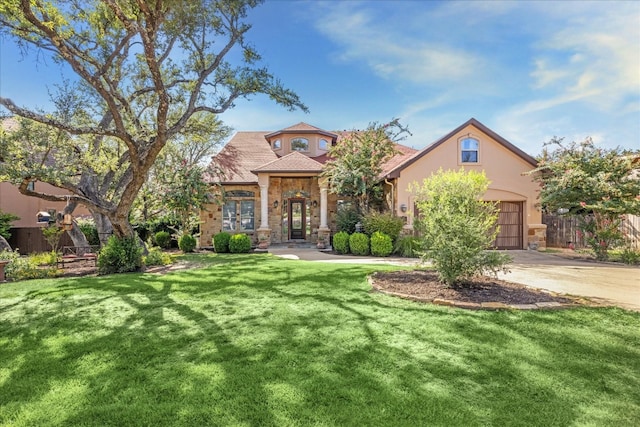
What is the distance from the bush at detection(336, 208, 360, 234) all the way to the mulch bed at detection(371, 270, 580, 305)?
7.91 m

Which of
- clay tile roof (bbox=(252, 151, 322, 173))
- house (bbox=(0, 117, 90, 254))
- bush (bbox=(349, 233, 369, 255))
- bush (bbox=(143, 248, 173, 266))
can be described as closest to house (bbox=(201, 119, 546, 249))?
clay tile roof (bbox=(252, 151, 322, 173))

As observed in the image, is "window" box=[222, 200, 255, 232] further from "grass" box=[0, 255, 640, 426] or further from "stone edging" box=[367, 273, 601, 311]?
"stone edging" box=[367, 273, 601, 311]

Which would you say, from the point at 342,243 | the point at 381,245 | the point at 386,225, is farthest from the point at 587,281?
the point at 342,243

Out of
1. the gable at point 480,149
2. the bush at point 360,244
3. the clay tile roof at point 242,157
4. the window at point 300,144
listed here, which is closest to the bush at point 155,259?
the clay tile roof at point 242,157

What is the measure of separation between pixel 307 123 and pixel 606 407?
20.3 m

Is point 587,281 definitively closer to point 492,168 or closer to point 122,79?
point 492,168

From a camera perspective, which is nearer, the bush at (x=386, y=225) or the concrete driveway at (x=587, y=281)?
the concrete driveway at (x=587, y=281)

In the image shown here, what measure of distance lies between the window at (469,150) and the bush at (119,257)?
13810 mm

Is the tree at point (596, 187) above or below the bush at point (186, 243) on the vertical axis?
above

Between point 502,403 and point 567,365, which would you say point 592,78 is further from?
point 502,403

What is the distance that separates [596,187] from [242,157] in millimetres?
16779

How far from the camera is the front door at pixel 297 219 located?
18.9m

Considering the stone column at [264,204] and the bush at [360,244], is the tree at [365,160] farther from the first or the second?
the stone column at [264,204]

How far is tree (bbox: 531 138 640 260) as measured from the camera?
12102 mm
